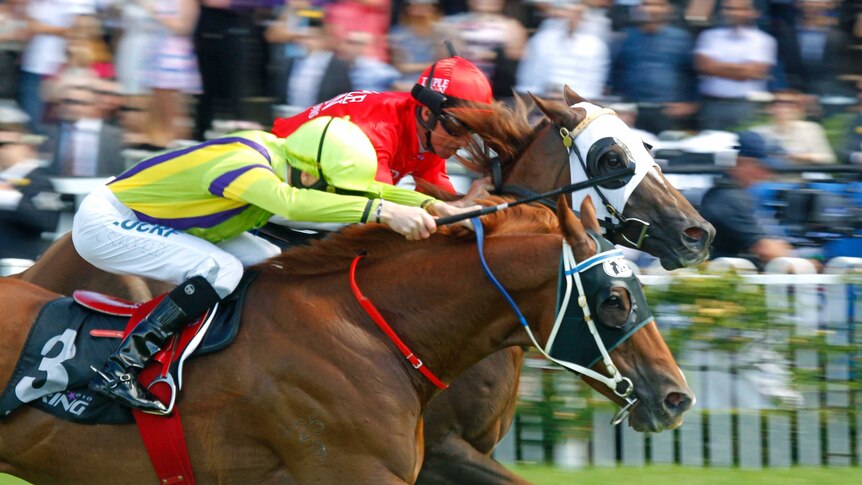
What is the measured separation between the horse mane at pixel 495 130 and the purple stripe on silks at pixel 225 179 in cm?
109

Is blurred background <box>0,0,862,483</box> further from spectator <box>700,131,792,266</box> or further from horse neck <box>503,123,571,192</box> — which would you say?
horse neck <box>503,123,571,192</box>

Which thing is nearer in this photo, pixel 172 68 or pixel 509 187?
pixel 509 187

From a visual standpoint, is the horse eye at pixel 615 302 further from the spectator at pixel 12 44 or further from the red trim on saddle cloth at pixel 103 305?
the spectator at pixel 12 44

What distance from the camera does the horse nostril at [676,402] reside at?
14.6 feet

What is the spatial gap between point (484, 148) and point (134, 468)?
204 cm

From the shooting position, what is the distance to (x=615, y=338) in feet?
14.7

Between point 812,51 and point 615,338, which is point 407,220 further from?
point 812,51

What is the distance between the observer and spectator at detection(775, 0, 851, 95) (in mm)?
9414

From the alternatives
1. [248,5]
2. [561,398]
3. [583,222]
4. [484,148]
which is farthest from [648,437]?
[248,5]

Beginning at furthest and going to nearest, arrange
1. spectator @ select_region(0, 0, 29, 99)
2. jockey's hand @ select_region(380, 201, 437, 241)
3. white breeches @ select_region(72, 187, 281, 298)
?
spectator @ select_region(0, 0, 29, 99) < white breeches @ select_region(72, 187, 281, 298) < jockey's hand @ select_region(380, 201, 437, 241)

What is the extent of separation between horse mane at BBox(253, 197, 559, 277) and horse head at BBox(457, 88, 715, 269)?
91 cm

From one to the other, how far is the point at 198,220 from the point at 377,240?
26.1 inches

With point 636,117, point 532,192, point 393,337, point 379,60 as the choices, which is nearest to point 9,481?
point 393,337

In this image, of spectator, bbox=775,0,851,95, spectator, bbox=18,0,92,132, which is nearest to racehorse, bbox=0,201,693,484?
spectator, bbox=18,0,92,132
